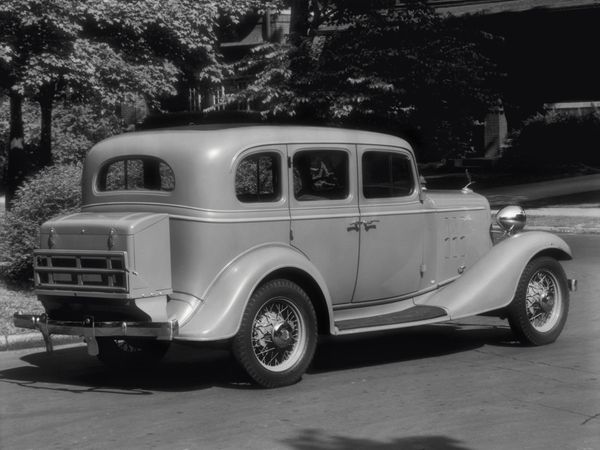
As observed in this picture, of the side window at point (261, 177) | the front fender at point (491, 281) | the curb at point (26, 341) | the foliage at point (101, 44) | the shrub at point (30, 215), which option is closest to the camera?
the side window at point (261, 177)

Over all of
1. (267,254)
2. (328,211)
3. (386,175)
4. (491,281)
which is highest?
(386,175)

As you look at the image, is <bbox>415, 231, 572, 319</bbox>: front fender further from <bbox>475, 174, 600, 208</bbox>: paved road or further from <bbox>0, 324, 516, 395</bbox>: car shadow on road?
<bbox>475, 174, 600, 208</bbox>: paved road

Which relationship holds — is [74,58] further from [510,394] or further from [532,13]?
[532,13]

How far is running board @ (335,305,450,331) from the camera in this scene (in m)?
8.90

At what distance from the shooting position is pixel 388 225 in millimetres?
9375

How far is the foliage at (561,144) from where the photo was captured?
35.6 m

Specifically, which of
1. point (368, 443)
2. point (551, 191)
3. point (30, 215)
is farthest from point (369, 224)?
point (551, 191)

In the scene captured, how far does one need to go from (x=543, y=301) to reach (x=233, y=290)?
124 inches

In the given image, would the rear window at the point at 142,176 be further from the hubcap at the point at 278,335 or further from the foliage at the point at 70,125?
the foliage at the point at 70,125

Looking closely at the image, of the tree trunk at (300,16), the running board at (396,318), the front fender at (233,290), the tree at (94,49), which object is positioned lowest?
the running board at (396,318)

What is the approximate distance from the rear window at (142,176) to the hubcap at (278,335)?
1200mm

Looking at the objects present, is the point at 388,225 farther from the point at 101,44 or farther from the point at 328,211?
the point at 101,44

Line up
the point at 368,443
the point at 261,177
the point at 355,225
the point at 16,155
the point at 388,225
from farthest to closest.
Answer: the point at 16,155 → the point at 388,225 → the point at 355,225 → the point at 261,177 → the point at 368,443

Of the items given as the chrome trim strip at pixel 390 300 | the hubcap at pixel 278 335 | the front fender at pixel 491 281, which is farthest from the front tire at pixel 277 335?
the front fender at pixel 491 281
